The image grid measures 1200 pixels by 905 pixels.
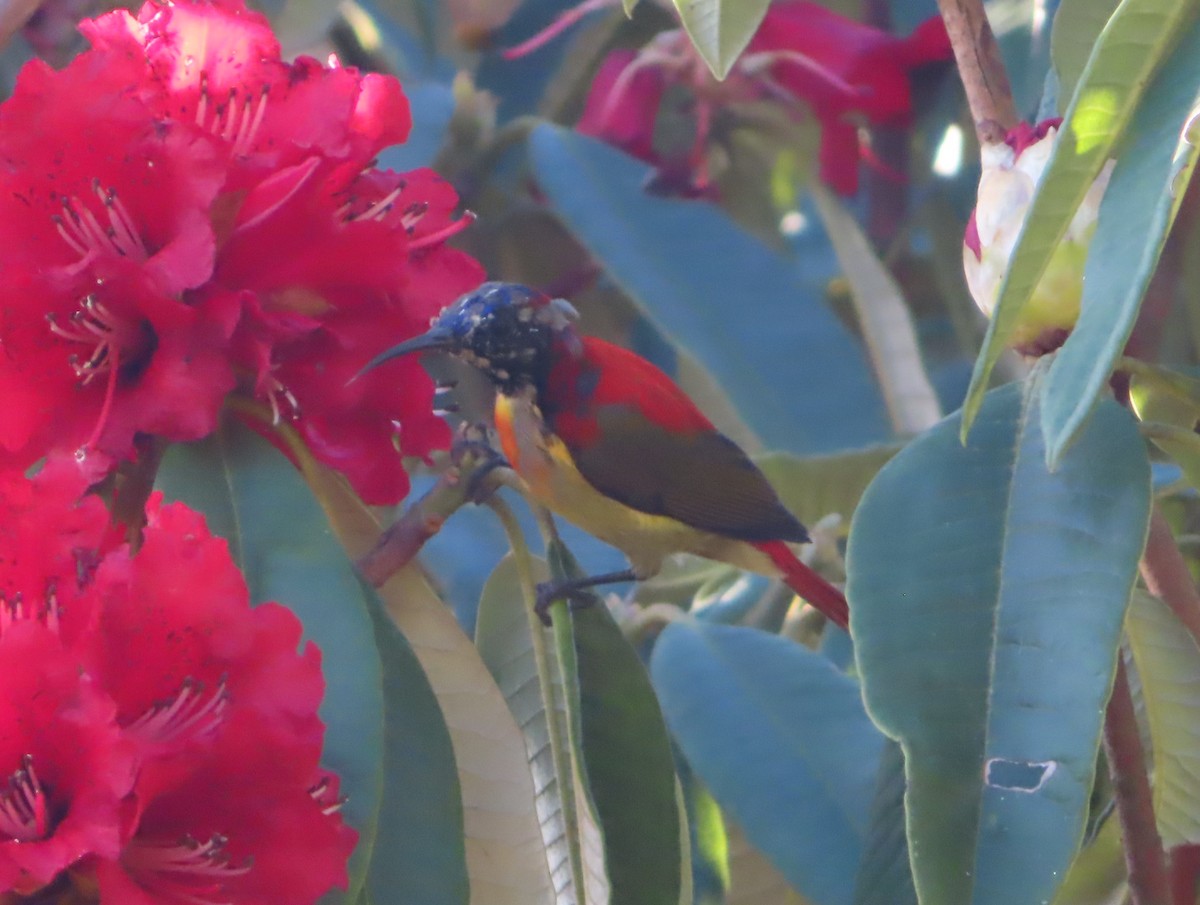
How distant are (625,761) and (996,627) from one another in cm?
23

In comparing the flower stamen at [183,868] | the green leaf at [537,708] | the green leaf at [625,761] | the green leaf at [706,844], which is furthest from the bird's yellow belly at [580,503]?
the flower stamen at [183,868]

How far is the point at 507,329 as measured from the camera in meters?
1.23

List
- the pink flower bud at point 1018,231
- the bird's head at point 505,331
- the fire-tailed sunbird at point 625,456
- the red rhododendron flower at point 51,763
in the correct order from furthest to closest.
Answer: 1. the fire-tailed sunbird at point 625,456
2. the bird's head at point 505,331
3. the pink flower bud at point 1018,231
4. the red rhododendron flower at point 51,763

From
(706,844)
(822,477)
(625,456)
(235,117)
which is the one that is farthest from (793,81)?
(235,117)

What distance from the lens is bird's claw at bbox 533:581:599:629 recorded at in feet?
2.82

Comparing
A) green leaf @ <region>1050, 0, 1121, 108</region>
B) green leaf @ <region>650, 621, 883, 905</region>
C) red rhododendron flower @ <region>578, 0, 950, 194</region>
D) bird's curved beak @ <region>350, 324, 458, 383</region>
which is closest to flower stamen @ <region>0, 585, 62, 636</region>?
bird's curved beak @ <region>350, 324, 458, 383</region>

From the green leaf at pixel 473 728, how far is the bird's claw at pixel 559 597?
0.05m

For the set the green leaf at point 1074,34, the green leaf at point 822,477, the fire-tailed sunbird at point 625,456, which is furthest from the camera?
the green leaf at point 822,477

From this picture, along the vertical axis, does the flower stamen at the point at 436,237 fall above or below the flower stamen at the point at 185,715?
above

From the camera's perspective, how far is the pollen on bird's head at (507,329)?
1.14 m

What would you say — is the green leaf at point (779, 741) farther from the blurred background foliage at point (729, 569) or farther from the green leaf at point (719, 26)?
the green leaf at point (719, 26)

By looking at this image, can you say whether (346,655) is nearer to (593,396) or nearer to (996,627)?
(996,627)

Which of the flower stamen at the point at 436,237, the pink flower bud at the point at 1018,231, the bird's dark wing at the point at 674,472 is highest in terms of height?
the flower stamen at the point at 436,237

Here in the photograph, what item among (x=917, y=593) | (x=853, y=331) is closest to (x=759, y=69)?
(x=853, y=331)
